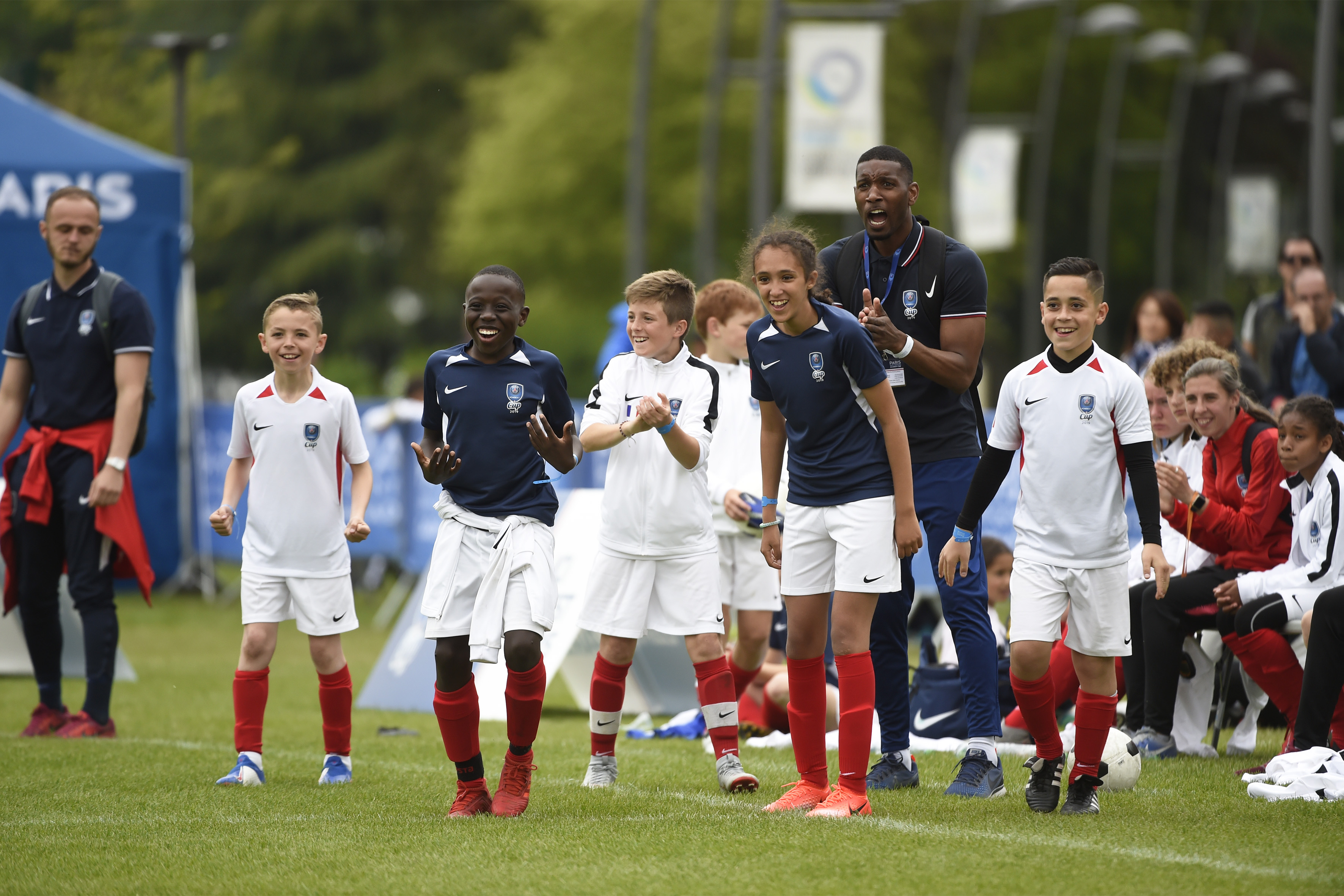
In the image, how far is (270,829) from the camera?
19.9 ft

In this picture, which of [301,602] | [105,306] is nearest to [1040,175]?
[105,306]

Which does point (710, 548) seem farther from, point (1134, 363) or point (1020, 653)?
point (1134, 363)

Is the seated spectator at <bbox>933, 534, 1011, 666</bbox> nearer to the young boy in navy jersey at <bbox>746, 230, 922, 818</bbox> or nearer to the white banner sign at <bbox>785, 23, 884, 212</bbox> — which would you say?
the young boy in navy jersey at <bbox>746, 230, 922, 818</bbox>

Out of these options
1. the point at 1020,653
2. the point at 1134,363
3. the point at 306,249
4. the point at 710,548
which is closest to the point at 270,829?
the point at 710,548

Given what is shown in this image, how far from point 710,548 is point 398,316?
38.6 metres

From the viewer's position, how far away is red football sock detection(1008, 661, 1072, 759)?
623 centimetres

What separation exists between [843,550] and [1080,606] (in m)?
0.92

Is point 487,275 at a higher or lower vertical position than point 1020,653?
higher

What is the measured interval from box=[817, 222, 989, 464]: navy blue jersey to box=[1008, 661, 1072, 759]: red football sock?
3.32ft

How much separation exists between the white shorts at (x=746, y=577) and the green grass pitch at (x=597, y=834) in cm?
75

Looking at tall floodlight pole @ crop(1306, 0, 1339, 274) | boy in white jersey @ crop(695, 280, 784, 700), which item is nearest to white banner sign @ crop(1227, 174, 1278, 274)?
tall floodlight pole @ crop(1306, 0, 1339, 274)

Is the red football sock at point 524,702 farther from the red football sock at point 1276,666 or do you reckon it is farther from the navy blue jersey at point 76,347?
the navy blue jersey at point 76,347

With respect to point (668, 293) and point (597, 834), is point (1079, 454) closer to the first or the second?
point (668, 293)

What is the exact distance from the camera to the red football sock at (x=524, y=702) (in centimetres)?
630
